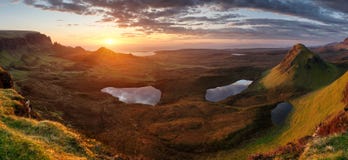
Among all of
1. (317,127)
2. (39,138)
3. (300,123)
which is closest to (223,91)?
(300,123)

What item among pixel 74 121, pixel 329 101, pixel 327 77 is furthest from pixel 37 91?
pixel 327 77

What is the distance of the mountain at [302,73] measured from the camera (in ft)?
450

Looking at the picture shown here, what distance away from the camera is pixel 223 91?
16038 centimetres

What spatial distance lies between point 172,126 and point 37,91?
86307 millimetres

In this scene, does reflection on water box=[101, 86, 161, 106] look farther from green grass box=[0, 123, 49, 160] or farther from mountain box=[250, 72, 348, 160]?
green grass box=[0, 123, 49, 160]

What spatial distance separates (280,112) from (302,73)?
172 feet

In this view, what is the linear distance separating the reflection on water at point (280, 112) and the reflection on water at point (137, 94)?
57351 mm

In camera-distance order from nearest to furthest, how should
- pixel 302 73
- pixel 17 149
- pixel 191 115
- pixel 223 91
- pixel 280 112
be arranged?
pixel 17 149 → pixel 280 112 → pixel 191 115 → pixel 302 73 → pixel 223 91

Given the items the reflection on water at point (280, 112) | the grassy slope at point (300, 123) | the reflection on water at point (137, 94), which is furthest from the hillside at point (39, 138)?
the reflection on water at point (137, 94)

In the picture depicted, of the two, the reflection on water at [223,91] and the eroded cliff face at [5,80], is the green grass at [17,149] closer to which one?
the eroded cliff face at [5,80]

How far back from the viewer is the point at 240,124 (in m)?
94.9

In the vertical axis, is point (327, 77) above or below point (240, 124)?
above

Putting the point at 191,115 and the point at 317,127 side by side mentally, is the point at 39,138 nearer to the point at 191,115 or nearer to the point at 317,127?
the point at 317,127

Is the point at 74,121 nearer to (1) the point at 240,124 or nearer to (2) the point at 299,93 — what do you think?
(1) the point at 240,124
